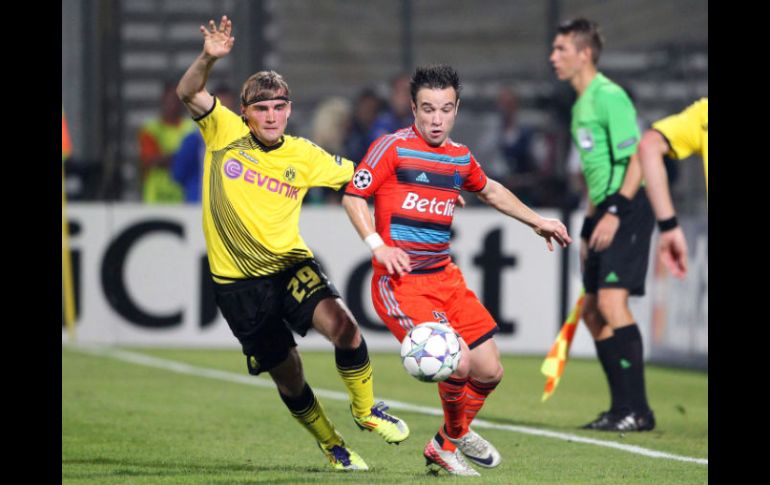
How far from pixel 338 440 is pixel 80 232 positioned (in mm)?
7632

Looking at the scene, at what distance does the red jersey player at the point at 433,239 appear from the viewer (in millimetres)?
6789

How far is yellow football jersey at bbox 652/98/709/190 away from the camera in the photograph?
7.54 metres

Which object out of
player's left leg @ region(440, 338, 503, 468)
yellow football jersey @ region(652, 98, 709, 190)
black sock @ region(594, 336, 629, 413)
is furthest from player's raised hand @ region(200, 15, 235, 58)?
black sock @ region(594, 336, 629, 413)

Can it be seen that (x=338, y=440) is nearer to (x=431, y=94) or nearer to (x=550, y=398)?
(x=431, y=94)

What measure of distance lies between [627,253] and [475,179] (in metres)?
2.28

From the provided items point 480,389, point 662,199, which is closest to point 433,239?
point 480,389

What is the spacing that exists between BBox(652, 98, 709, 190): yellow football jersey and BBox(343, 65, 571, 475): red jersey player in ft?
3.11

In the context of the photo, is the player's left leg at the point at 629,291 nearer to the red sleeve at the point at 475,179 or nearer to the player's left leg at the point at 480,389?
the red sleeve at the point at 475,179

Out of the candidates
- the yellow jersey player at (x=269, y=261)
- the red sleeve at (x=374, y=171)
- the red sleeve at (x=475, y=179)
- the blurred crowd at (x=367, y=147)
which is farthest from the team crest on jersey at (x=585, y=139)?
the blurred crowd at (x=367, y=147)

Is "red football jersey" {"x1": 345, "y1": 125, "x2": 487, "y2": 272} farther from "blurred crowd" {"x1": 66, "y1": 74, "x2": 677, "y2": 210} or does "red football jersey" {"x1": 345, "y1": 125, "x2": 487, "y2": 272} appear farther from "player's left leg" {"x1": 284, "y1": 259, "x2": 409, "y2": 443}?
"blurred crowd" {"x1": 66, "y1": 74, "x2": 677, "y2": 210}

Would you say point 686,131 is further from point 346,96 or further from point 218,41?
point 346,96
